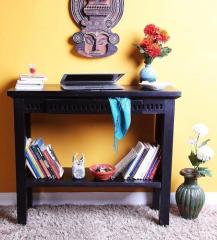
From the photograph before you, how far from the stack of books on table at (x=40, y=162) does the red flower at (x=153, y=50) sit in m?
0.84

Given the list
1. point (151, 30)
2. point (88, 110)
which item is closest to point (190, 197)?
point (88, 110)

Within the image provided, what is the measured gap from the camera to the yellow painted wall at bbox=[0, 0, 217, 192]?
238cm

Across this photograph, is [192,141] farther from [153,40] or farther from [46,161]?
[46,161]

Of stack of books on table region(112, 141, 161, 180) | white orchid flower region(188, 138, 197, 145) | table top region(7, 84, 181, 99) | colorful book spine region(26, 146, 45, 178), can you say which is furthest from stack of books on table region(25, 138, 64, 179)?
white orchid flower region(188, 138, 197, 145)

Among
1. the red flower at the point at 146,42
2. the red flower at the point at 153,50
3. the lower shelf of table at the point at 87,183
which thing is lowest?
the lower shelf of table at the point at 87,183

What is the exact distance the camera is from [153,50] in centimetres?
227

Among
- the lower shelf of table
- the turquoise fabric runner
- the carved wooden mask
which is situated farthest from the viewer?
the carved wooden mask

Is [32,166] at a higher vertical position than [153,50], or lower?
lower

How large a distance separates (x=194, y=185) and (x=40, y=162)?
3.11 feet

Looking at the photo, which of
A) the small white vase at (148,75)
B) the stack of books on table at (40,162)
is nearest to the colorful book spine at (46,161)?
the stack of books on table at (40,162)

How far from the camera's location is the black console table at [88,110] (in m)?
2.11

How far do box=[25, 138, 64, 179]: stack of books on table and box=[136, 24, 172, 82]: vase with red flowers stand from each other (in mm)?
737

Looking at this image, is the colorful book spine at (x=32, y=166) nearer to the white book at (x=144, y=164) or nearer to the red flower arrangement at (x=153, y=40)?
the white book at (x=144, y=164)

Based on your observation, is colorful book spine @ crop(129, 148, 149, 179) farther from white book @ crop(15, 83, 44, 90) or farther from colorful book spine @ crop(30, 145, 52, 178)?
white book @ crop(15, 83, 44, 90)
